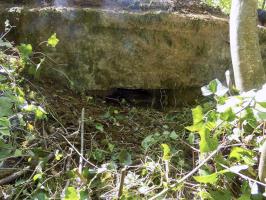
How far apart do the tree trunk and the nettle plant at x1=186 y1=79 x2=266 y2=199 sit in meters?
0.26

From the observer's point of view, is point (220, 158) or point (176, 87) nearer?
point (220, 158)

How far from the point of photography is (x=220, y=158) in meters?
1.57

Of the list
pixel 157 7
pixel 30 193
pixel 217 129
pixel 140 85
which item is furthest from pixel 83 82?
pixel 217 129

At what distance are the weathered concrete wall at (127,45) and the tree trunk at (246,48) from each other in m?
1.14

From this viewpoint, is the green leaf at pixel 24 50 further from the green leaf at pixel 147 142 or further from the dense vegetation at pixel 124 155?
the green leaf at pixel 147 142

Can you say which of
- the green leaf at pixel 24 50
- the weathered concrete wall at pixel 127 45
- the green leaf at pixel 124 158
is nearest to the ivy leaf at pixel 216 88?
the green leaf at pixel 124 158

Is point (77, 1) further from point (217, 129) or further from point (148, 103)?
point (217, 129)

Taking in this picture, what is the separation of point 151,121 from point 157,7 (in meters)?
1.18

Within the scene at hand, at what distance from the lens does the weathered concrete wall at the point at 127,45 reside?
2.79 metres

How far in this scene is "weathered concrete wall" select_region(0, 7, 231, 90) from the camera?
9.14 feet

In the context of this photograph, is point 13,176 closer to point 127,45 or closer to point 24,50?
point 24,50

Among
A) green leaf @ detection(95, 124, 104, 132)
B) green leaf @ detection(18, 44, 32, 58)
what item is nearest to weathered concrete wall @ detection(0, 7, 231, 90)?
green leaf @ detection(18, 44, 32, 58)

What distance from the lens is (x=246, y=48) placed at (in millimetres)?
1838

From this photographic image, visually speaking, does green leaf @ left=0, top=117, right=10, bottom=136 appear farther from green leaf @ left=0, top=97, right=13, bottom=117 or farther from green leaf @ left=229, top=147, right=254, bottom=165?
green leaf @ left=229, top=147, right=254, bottom=165
